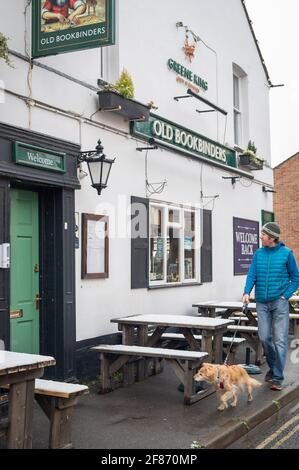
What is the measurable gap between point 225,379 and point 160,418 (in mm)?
816

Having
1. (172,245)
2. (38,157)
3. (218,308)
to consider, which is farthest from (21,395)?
(218,308)

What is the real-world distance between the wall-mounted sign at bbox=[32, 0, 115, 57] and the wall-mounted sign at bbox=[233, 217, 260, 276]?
682 cm

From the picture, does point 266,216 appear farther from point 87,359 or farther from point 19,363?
point 19,363

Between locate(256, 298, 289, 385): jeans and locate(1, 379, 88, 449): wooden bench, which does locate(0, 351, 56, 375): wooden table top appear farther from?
locate(256, 298, 289, 385): jeans

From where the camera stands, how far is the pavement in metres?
5.18

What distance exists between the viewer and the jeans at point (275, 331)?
7.12m

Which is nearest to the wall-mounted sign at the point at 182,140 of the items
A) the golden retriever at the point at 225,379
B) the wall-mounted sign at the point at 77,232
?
the wall-mounted sign at the point at 77,232

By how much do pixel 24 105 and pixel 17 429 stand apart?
12.0 feet

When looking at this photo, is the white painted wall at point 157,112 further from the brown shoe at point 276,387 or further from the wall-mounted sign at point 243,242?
the brown shoe at point 276,387

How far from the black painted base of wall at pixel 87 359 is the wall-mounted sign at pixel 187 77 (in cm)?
490

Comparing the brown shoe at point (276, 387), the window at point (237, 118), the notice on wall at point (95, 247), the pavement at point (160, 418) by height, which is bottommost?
the pavement at point (160, 418)
